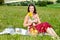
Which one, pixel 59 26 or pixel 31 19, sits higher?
pixel 31 19

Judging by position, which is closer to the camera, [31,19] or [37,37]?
[37,37]

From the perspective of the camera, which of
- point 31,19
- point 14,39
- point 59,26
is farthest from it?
point 59,26

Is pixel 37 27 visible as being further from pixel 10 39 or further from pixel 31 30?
pixel 10 39

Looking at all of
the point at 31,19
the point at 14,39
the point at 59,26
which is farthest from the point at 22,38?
the point at 59,26

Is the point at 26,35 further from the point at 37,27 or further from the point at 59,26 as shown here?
the point at 59,26

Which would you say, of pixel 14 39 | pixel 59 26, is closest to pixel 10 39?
pixel 14 39

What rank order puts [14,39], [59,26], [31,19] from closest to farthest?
[14,39] → [31,19] → [59,26]

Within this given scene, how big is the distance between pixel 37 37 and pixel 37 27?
35 cm

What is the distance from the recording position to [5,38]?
7734mm

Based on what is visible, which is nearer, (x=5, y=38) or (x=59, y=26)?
(x=5, y=38)

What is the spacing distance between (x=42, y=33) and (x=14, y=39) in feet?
2.71

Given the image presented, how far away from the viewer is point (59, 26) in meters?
10.5

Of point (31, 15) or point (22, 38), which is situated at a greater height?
point (31, 15)

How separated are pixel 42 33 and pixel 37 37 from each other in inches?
9.0
